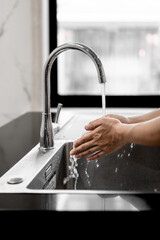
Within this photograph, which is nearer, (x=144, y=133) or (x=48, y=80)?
(x=144, y=133)

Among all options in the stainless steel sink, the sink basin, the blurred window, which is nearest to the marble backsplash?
the blurred window

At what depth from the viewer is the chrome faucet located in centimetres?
108

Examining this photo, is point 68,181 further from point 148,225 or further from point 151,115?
point 148,225

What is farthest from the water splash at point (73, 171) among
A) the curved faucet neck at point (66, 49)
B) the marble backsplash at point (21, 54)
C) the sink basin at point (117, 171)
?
the marble backsplash at point (21, 54)

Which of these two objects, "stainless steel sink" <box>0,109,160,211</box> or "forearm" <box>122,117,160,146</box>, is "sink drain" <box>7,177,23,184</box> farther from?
"forearm" <box>122,117,160,146</box>

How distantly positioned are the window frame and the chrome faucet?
1.03m

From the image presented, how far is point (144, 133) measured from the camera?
0.89 m

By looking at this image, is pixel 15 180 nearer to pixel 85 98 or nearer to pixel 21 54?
pixel 21 54

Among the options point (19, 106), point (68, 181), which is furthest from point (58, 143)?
point (19, 106)

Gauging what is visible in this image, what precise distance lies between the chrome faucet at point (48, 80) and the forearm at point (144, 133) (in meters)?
0.21

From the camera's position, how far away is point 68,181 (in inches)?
47.4

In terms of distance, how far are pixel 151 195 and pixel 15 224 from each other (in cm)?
27

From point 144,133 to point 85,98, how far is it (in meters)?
1.31

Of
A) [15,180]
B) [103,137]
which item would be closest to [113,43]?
Answer: [103,137]
